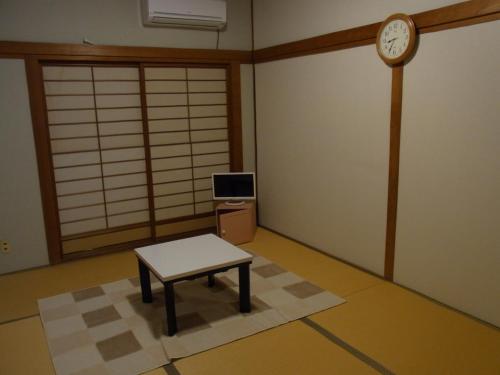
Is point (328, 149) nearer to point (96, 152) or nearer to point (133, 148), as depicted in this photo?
point (133, 148)

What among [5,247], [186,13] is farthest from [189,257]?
[186,13]

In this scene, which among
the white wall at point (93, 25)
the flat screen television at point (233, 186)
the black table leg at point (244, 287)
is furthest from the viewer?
the flat screen television at point (233, 186)

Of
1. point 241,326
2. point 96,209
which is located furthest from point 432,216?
point 96,209

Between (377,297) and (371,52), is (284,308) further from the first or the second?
(371,52)

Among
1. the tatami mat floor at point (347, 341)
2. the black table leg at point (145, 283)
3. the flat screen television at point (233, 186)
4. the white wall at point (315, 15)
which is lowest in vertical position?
the tatami mat floor at point (347, 341)

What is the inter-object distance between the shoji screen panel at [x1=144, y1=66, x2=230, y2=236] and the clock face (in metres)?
2.06

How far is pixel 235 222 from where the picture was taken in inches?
171

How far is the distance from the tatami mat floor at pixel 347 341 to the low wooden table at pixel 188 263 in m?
0.35

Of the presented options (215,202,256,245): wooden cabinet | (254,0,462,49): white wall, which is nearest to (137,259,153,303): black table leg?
(215,202,256,245): wooden cabinet

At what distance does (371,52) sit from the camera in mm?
3256

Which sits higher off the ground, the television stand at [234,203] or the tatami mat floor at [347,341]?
the television stand at [234,203]

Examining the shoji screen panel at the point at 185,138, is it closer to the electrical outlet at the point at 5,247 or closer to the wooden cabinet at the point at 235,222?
the wooden cabinet at the point at 235,222

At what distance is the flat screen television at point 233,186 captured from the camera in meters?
4.42

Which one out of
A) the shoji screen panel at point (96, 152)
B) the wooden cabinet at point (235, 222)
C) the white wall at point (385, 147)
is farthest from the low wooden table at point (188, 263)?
the shoji screen panel at point (96, 152)
